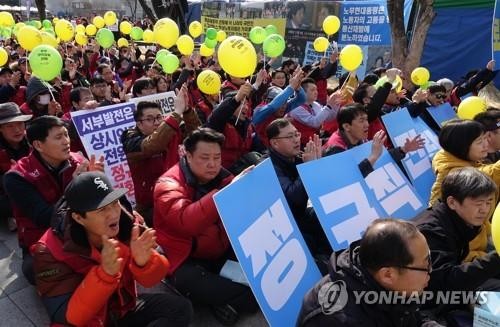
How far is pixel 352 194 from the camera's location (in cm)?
353

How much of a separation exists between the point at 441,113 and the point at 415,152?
69.5 inches

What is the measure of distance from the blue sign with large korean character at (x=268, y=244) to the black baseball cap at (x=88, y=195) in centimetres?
61

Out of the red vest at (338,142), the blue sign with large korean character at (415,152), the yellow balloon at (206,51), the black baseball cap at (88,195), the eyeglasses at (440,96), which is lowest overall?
the blue sign with large korean character at (415,152)

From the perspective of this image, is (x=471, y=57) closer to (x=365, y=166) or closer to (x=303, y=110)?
(x=303, y=110)

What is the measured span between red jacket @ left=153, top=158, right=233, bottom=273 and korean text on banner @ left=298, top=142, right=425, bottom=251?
714 millimetres

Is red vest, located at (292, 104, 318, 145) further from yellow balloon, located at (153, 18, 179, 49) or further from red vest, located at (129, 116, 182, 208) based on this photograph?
yellow balloon, located at (153, 18, 179, 49)

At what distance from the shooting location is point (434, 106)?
646 cm

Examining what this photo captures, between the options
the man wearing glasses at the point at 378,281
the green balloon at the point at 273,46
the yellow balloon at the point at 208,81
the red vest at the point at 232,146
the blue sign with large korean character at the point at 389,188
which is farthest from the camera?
the green balloon at the point at 273,46

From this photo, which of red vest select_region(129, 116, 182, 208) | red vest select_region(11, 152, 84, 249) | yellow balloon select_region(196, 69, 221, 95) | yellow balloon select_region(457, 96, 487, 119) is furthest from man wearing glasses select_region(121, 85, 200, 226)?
yellow balloon select_region(457, 96, 487, 119)

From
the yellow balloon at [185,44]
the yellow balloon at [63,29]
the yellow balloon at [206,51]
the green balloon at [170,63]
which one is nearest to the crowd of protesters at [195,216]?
the green balloon at [170,63]

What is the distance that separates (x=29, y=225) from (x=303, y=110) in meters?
3.46

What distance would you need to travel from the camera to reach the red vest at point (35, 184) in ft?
10.9

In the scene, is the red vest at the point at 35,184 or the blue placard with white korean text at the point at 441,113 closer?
the red vest at the point at 35,184

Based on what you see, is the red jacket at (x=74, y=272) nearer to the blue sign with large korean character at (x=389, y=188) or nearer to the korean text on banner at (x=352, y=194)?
the korean text on banner at (x=352, y=194)
